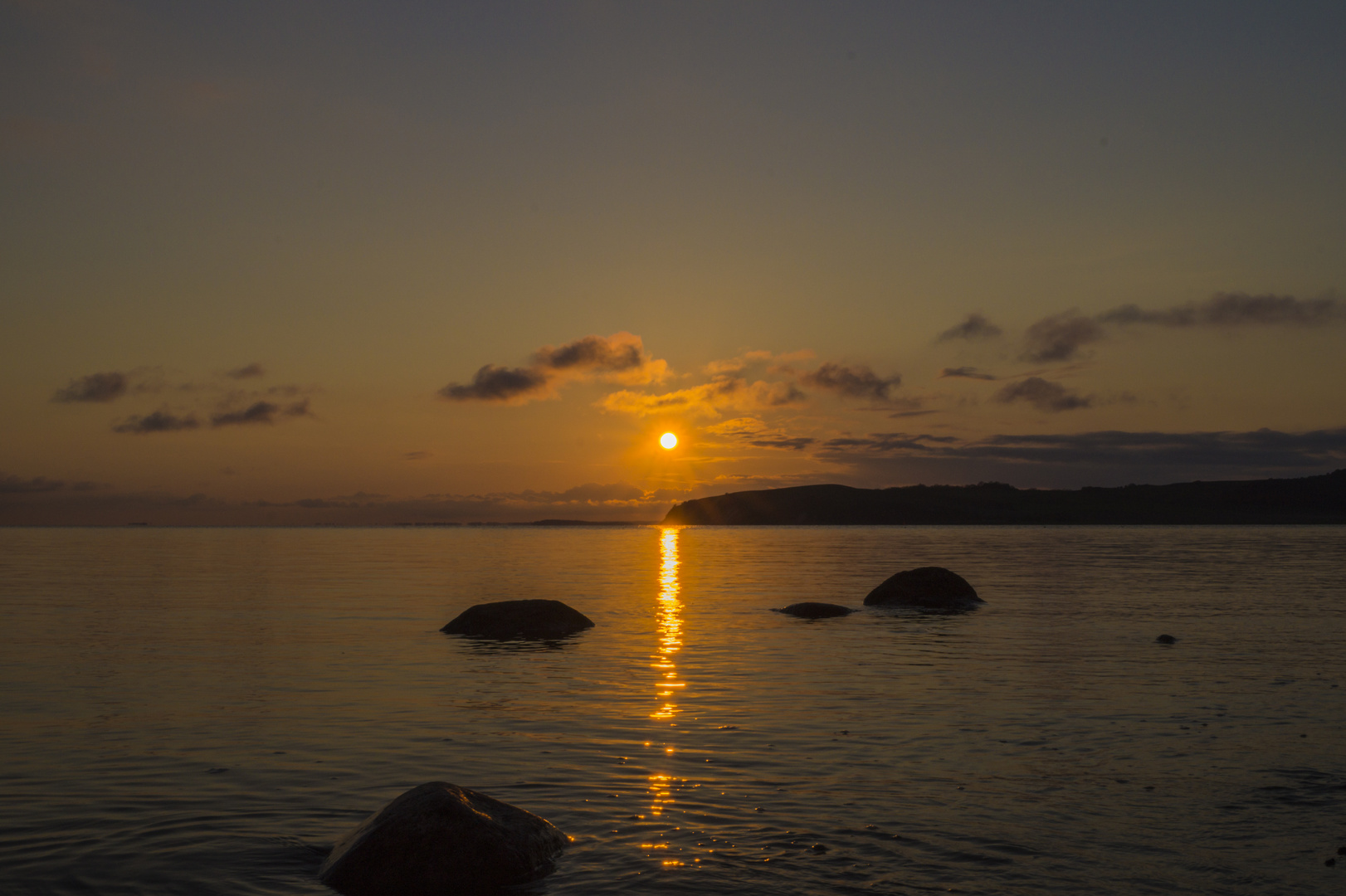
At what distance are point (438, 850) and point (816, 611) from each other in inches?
1050

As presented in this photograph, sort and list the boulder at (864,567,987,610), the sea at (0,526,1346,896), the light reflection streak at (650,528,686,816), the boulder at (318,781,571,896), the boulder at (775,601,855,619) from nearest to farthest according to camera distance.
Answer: the boulder at (318,781,571,896) < the sea at (0,526,1346,896) < the light reflection streak at (650,528,686,816) < the boulder at (775,601,855,619) < the boulder at (864,567,987,610)

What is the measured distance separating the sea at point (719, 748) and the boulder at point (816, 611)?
104cm

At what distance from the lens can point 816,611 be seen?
34906mm

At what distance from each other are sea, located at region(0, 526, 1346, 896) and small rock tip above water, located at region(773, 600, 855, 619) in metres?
1.04

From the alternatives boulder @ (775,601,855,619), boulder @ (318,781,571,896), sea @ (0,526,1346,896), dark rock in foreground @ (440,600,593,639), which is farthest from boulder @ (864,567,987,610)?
boulder @ (318,781,571,896)

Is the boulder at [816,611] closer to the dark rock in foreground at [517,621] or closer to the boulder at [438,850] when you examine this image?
the dark rock in foreground at [517,621]

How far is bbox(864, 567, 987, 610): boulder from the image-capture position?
125ft

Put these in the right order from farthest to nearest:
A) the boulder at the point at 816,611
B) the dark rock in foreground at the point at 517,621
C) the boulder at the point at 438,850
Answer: the boulder at the point at 816,611
the dark rock in foreground at the point at 517,621
the boulder at the point at 438,850

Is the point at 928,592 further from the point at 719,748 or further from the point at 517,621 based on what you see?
the point at 719,748

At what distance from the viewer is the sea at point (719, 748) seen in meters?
9.59

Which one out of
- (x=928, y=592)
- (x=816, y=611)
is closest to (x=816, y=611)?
(x=816, y=611)

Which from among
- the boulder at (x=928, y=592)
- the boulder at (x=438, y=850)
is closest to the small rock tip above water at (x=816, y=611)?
→ the boulder at (x=928, y=592)

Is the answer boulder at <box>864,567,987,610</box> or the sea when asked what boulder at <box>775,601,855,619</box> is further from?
boulder at <box>864,567,987,610</box>

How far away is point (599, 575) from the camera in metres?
65.3
